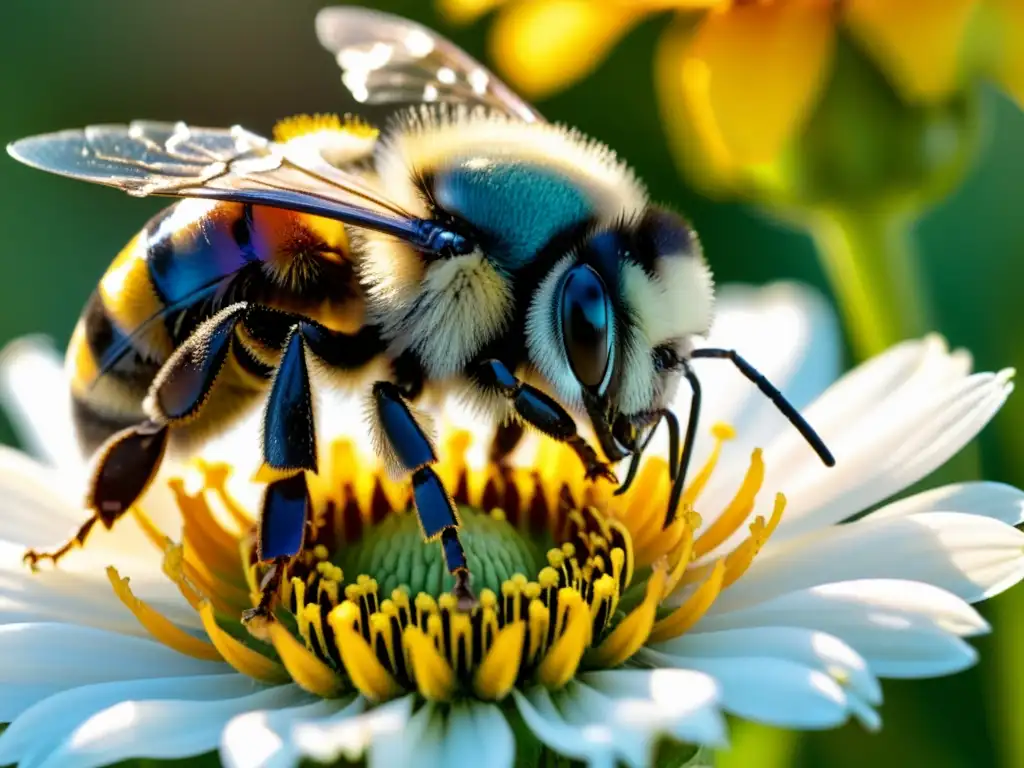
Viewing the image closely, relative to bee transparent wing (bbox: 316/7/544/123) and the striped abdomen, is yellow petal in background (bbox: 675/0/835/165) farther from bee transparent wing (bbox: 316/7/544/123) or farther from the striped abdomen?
the striped abdomen

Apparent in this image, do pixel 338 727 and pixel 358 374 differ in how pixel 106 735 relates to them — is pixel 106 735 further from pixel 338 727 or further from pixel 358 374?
pixel 358 374

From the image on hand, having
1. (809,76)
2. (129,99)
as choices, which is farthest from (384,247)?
(129,99)

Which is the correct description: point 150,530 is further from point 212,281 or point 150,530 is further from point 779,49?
point 779,49

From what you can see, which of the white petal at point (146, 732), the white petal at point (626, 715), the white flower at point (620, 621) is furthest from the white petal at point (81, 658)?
the white petal at point (626, 715)

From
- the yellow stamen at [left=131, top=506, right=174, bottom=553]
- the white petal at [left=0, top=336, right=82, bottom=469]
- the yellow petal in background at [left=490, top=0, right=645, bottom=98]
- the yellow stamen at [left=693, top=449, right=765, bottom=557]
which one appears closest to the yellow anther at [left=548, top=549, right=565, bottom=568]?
the yellow stamen at [left=693, top=449, right=765, bottom=557]

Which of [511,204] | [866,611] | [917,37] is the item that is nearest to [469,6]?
[917,37]
